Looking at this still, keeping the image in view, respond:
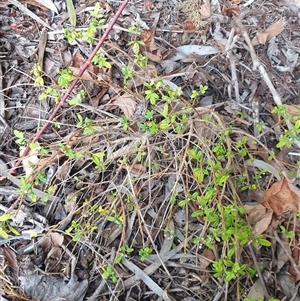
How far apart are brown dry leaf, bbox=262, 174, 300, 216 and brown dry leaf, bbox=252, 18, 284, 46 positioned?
531 mm

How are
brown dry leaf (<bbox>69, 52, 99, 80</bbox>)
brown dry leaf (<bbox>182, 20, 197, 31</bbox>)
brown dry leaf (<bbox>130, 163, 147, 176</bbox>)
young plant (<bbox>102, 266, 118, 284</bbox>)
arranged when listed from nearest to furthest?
1. young plant (<bbox>102, 266, 118, 284</bbox>)
2. brown dry leaf (<bbox>130, 163, 147, 176</bbox>)
3. brown dry leaf (<bbox>69, 52, 99, 80</bbox>)
4. brown dry leaf (<bbox>182, 20, 197, 31</bbox>)

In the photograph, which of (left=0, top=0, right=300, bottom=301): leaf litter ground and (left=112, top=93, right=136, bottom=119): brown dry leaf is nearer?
(left=0, top=0, right=300, bottom=301): leaf litter ground

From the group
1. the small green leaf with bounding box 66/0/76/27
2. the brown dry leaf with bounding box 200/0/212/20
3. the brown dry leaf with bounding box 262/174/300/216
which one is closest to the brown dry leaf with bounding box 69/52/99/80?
the small green leaf with bounding box 66/0/76/27

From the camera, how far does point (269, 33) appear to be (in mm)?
1637

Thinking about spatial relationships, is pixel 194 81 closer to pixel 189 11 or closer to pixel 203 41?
pixel 203 41

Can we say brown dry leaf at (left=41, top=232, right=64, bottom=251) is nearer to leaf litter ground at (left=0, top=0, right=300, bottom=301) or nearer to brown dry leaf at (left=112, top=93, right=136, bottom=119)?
leaf litter ground at (left=0, top=0, right=300, bottom=301)

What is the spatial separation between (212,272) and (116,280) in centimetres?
27

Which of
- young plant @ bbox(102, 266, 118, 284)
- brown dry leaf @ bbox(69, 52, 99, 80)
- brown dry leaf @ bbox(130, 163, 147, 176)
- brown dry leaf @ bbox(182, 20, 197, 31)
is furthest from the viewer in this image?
brown dry leaf @ bbox(182, 20, 197, 31)

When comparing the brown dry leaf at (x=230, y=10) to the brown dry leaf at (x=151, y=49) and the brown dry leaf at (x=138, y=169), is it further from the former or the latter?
the brown dry leaf at (x=138, y=169)

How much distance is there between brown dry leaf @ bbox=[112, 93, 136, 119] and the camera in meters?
1.47

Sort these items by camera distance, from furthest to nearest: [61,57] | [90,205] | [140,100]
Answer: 1. [61,57]
2. [140,100]
3. [90,205]

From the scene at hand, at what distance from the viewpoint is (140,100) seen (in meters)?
1.47

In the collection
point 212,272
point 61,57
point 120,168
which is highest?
point 61,57

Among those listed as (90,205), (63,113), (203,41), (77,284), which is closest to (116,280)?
(77,284)
